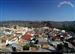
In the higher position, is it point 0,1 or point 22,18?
point 0,1

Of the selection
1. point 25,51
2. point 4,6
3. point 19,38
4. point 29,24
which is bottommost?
point 25,51

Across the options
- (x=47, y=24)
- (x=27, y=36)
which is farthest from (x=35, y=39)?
(x=47, y=24)

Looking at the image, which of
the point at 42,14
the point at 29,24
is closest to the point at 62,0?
the point at 42,14

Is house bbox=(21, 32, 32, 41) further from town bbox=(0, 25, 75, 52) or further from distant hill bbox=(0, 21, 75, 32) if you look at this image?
distant hill bbox=(0, 21, 75, 32)

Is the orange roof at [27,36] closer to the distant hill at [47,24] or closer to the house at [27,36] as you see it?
the house at [27,36]

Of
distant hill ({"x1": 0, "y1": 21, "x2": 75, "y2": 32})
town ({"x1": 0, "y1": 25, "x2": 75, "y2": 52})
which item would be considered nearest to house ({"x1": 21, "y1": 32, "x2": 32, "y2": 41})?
town ({"x1": 0, "y1": 25, "x2": 75, "y2": 52})

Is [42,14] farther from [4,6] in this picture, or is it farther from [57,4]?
[4,6]

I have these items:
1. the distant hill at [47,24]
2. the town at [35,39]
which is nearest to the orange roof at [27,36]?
the town at [35,39]

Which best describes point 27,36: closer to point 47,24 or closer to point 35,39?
point 35,39
